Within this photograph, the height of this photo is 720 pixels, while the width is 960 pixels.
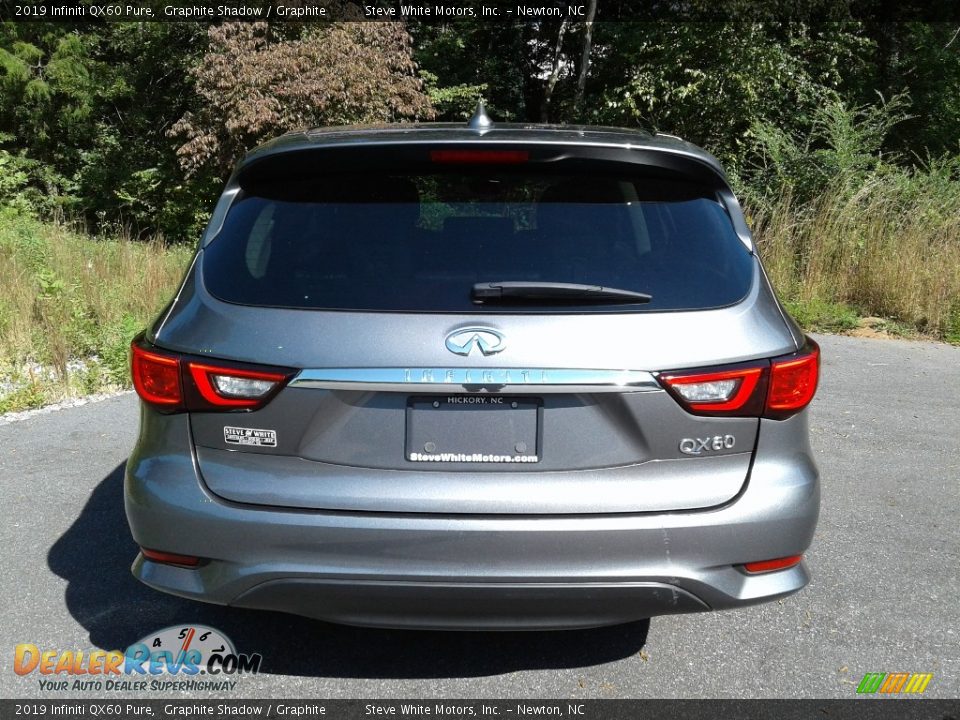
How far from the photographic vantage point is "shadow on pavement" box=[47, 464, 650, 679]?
9.53 ft

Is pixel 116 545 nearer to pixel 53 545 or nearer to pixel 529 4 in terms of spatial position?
pixel 53 545

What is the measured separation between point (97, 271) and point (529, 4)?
1856cm

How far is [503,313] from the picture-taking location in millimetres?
2281

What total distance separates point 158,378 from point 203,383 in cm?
17

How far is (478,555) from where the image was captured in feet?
7.43

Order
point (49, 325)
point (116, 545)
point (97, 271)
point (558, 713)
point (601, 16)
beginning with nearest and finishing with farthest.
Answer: point (558, 713), point (116, 545), point (49, 325), point (97, 271), point (601, 16)

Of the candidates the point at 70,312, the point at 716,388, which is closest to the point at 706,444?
the point at 716,388

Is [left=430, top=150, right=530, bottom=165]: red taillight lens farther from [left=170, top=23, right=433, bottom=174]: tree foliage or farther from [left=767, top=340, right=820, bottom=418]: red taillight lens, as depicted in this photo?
[left=170, top=23, right=433, bottom=174]: tree foliage

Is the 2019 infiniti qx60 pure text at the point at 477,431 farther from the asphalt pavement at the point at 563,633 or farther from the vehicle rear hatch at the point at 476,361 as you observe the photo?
the asphalt pavement at the point at 563,633

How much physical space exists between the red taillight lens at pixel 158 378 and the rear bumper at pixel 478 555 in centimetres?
6

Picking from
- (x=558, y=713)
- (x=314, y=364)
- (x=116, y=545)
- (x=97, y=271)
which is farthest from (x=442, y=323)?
(x=97, y=271)

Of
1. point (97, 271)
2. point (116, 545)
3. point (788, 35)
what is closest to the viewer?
point (116, 545)

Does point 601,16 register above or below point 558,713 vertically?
above

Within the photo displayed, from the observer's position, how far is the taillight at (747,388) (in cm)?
229
